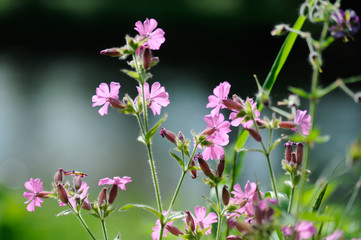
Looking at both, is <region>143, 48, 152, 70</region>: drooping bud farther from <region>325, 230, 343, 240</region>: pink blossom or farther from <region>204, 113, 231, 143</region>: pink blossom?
<region>325, 230, 343, 240</region>: pink blossom

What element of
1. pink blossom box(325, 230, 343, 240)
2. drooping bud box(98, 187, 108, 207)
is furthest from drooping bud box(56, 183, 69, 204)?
pink blossom box(325, 230, 343, 240)

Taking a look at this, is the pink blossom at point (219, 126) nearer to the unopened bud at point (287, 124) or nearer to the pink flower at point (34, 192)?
the unopened bud at point (287, 124)

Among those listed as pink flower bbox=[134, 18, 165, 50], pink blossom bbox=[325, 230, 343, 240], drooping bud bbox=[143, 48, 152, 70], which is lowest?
pink blossom bbox=[325, 230, 343, 240]

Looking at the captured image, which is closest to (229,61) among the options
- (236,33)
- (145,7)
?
(236,33)

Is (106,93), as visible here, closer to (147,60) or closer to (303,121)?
(147,60)

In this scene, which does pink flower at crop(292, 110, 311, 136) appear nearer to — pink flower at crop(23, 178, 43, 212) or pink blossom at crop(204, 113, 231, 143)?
pink blossom at crop(204, 113, 231, 143)

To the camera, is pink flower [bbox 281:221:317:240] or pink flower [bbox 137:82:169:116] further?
pink flower [bbox 137:82:169:116]

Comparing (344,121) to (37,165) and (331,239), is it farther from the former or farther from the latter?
(331,239)

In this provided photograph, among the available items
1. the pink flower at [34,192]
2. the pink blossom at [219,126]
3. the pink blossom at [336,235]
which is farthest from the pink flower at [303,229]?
the pink flower at [34,192]

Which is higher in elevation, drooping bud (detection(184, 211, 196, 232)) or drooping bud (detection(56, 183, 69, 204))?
drooping bud (detection(56, 183, 69, 204))
